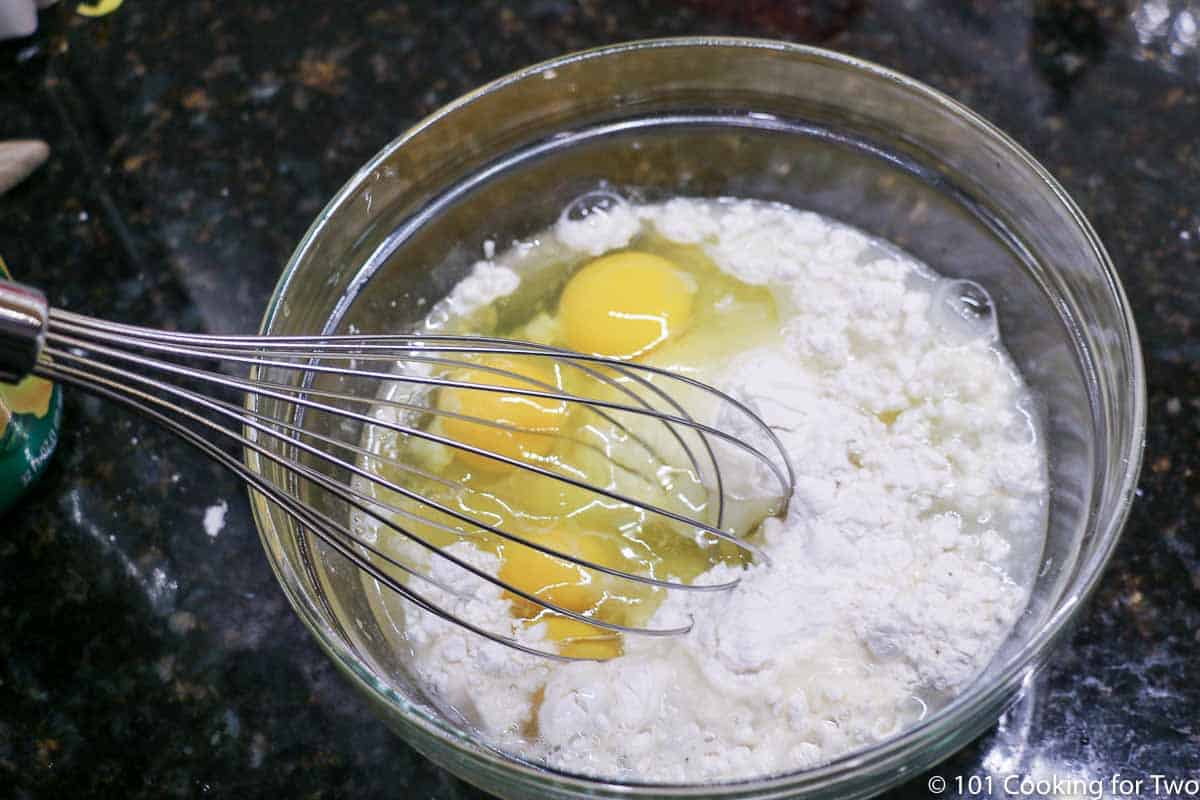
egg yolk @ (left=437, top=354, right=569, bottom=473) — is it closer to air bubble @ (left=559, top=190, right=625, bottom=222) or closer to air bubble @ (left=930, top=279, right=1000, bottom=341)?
air bubble @ (left=559, top=190, right=625, bottom=222)

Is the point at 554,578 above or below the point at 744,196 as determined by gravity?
below

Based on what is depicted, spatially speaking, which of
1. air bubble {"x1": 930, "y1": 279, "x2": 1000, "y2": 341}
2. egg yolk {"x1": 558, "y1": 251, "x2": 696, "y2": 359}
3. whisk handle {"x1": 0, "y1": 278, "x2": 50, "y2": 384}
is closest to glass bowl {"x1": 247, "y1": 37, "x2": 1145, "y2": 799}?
air bubble {"x1": 930, "y1": 279, "x2": 1000, "y2": 341}

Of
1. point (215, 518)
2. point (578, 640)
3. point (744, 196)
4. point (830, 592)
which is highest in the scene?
point (744, 196)

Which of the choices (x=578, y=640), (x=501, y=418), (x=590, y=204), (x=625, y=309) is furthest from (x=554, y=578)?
(x=590, y=204)

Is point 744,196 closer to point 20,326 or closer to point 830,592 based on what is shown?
point 830,592

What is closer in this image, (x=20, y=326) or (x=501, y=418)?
(x=20, y=326)

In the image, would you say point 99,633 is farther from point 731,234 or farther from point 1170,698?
point 1170,698

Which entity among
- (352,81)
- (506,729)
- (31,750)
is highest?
(352,81)

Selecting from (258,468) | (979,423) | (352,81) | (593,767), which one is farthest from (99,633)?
(979,423)
